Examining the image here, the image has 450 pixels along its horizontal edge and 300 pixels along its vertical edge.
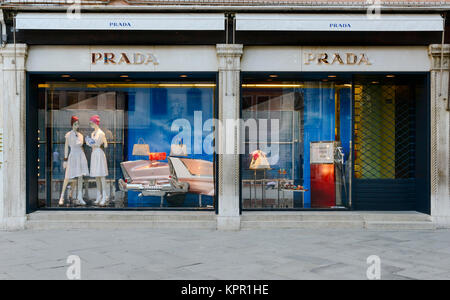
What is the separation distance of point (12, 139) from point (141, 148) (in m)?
2.79

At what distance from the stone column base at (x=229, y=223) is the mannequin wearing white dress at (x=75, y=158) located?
3451mm

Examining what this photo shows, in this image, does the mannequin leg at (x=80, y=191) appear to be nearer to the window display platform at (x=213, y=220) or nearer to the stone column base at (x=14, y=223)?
the window display platform at (x=213, y=220)

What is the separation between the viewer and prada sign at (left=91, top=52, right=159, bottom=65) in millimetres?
10352

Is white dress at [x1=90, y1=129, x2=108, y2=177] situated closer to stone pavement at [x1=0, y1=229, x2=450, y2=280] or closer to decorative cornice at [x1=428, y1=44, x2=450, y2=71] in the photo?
stone pavement at [x1=0, y1=229, x2=450, y2=280]

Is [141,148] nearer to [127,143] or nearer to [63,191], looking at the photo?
[127,143]

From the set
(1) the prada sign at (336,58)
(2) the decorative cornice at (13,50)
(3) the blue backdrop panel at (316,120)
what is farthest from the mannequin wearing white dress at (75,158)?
(1) the prada sign at (336,58)

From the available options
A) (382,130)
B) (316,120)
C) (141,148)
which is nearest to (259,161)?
(316,120)

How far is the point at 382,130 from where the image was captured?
11.4 metres

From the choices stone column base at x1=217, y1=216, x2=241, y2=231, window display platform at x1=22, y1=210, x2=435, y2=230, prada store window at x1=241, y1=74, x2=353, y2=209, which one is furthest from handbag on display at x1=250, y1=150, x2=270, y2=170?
stone column base at x1=217, y1=216, x2=241, y2=231
